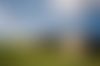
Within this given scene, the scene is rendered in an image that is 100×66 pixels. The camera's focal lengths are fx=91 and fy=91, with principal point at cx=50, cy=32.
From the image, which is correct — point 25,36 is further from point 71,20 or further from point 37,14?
point 71,20

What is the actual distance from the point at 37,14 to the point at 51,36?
Result: 270 millimetres

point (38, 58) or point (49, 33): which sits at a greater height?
point (49, 33)

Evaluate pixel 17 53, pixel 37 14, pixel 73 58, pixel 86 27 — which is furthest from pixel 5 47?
pixel 86 27

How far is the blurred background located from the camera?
3.02 feet

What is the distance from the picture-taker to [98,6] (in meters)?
0.92

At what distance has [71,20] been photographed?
925 millimetres

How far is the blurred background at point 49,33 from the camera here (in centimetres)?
92

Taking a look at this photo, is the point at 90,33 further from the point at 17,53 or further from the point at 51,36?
the point at 17,53

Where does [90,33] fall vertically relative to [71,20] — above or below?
below

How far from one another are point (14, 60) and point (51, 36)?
0.46 meters

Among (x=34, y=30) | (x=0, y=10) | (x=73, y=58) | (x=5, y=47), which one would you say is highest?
(x=0, y=10)

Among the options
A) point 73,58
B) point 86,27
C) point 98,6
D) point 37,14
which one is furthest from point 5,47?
point 98,6

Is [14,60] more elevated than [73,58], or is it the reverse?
[14,60]

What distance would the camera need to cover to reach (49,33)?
94cm
